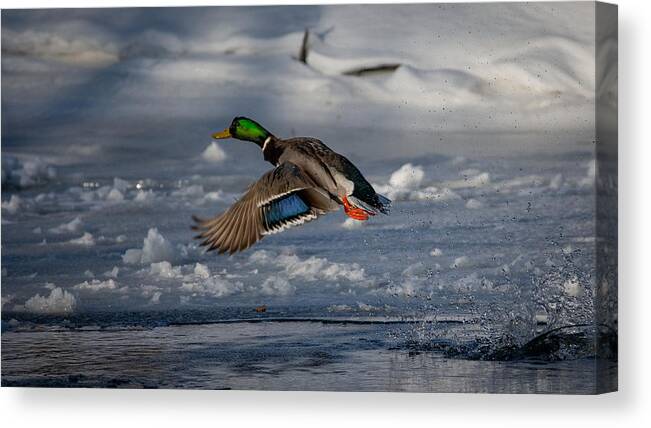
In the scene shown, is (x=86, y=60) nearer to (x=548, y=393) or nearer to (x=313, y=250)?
(x=313, y=250)

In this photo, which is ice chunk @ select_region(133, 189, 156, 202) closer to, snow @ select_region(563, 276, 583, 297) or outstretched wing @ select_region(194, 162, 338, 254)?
outstretched wing @ select_region(194, 162, 338, 254)

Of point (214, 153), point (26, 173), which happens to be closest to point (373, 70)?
point (214, 153)

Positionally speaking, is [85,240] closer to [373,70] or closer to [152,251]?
[152,251]

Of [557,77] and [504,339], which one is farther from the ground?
[557,77]

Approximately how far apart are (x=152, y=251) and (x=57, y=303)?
0.69 m

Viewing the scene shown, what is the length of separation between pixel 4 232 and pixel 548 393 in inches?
138

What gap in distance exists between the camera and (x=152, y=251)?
35.6 ft

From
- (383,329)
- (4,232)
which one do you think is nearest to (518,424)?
(383,329)

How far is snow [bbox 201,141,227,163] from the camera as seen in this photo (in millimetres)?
10836

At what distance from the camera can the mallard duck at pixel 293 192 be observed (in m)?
10.6

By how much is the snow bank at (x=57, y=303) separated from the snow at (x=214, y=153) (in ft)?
3.95

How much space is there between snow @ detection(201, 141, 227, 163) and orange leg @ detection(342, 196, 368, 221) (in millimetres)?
811

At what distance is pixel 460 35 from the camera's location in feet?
34.4

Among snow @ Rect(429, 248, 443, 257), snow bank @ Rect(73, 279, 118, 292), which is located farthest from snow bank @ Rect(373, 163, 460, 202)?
snow bank @ Rect(73, 279, 118, 292)
